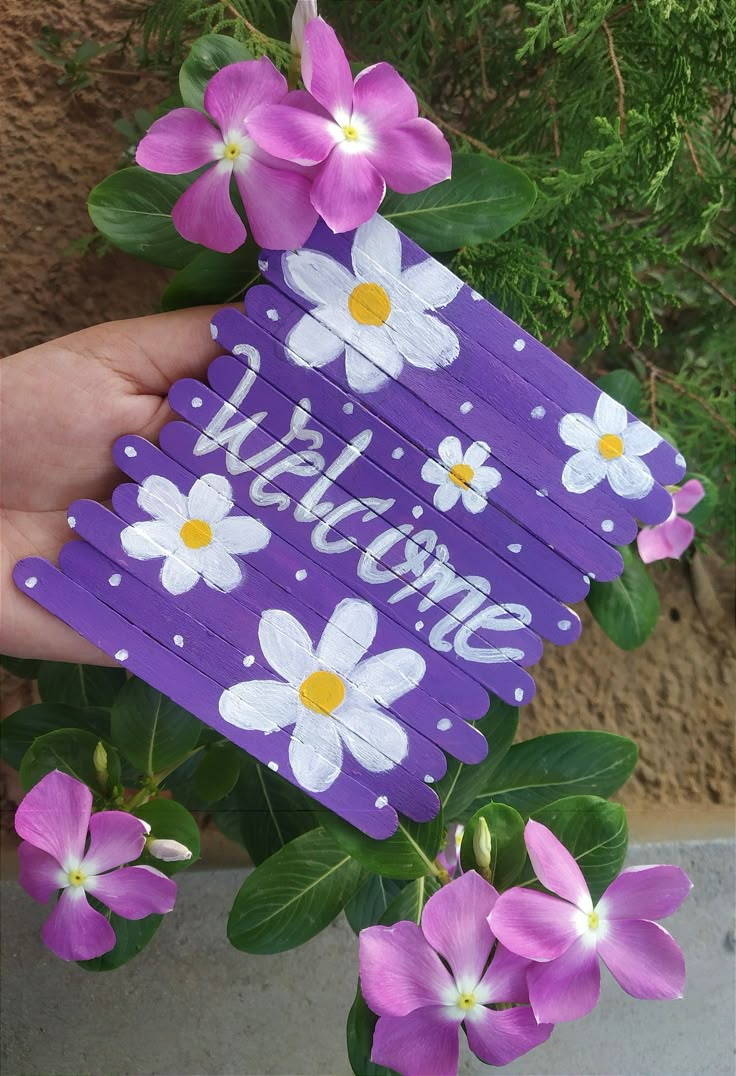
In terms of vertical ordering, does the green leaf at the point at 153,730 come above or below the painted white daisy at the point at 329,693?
below

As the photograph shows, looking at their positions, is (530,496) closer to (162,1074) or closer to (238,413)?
(238,413)

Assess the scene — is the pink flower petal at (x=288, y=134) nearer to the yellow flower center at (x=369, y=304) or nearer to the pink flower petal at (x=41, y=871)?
the yellow flower center at (x=369, y=304)

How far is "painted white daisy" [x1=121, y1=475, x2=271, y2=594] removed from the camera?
77 cm

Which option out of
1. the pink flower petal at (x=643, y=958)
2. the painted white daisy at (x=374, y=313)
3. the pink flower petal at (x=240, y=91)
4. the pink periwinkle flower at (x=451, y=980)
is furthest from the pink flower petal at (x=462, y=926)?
the pink flower petal at (x=240, y=91)

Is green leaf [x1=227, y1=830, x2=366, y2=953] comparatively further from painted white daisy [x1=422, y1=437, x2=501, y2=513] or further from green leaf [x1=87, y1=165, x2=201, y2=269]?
green leaf [x1=87, y1=165, x2=201, y2=269]

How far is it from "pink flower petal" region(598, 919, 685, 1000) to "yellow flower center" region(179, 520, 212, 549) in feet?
1.57

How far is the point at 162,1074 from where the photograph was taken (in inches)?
40.8

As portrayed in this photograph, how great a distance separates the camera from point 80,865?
0.76m

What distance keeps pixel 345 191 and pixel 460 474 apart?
0.85 feet

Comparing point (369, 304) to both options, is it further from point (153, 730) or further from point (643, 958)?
point (643, 958)

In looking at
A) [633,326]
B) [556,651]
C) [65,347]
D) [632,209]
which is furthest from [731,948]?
[65,347]

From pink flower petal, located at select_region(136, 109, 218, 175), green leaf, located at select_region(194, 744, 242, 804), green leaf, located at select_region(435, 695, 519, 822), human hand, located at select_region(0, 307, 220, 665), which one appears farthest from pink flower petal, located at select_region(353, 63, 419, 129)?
green leaf, located at select_region(194, 744, 242, 804)

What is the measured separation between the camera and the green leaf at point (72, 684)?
1.07 metres

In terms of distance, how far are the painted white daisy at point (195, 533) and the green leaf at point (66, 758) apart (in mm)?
215
